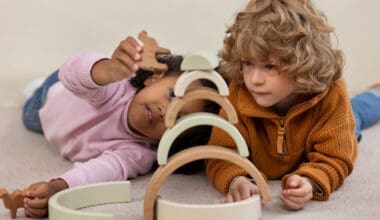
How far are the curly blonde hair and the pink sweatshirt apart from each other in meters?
0.30

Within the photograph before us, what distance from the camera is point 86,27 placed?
179cm

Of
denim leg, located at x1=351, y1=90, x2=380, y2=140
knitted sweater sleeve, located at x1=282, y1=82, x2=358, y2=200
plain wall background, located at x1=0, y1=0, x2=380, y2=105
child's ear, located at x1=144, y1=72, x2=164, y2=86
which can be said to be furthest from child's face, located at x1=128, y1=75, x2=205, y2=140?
plain wall background, located at x1=0, y1=0, x2=380, y2=105

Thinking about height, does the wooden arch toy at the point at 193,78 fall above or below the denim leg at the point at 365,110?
above

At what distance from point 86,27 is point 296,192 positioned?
39.1 inches

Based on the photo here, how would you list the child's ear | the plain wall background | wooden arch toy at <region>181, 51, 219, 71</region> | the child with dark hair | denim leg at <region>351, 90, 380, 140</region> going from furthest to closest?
the plain wall background
denim leg at <region>351, 90, 380, 140</region>
the child's ear
the child with dark hair
wooden arch toy at <region>181, 51, 219, 71</region>

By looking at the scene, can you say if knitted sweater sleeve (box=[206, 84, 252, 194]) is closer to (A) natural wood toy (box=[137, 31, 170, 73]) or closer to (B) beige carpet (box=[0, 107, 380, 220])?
(B) beige carpet (box=[0, 107, 380, 220])

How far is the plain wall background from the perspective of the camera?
1.78 meters

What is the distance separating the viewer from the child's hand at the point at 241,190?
0.99m

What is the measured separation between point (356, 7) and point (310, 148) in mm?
878

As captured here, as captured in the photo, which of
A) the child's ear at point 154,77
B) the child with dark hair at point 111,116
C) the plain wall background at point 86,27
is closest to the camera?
the child with dark hair at point 111,116

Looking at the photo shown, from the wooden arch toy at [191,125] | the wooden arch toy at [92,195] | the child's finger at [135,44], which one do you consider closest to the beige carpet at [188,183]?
the wooden arch toy at [92,195]

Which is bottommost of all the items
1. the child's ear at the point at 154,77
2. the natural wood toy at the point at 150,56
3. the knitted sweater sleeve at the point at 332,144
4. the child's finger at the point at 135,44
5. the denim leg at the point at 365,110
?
the denim leg at the point at 365,110

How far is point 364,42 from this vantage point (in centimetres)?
188

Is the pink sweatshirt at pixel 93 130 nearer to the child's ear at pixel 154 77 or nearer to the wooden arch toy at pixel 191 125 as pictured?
the child's ear at pixel 154 77
